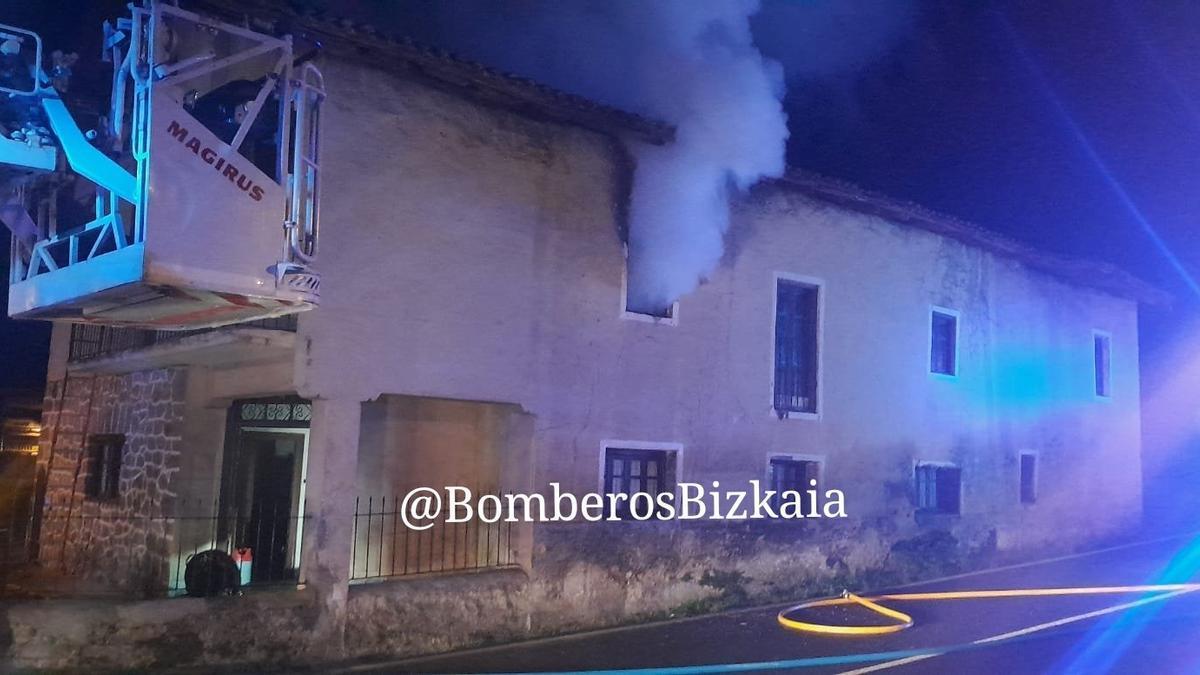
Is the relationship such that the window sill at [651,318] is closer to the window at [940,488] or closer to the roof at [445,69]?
the roof at [445,69]

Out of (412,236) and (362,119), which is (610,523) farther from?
(362,119)

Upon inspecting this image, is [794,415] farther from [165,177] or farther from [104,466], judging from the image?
[104,466]

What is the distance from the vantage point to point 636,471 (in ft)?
38.6

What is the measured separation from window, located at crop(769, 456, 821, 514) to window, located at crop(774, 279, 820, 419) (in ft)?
2.58

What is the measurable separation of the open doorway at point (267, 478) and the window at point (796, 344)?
680 cm

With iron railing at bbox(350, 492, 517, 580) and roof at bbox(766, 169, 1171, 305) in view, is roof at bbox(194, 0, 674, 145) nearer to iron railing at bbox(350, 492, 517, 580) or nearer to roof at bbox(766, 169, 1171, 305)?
roof at bbox(766, 169, 1171, 305)

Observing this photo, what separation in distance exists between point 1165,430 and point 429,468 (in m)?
21.8

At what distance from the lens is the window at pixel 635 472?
11469 mm

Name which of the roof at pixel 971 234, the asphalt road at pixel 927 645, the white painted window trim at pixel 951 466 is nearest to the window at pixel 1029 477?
the white painted window trim at pixel 951 466

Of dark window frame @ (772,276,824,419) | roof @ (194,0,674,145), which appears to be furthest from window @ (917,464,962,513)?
roof @ (194,0,674,145)

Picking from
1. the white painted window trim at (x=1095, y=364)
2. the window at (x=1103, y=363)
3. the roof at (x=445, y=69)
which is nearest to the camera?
the roof at (x=445, y=69)

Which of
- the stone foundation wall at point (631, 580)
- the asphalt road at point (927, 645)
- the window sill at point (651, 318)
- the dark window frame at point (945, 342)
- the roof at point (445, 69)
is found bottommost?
the asphalt road at point (927, 645)

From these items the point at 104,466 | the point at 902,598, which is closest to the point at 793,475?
the point at 902,598

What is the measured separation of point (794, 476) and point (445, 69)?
7.77 meters
